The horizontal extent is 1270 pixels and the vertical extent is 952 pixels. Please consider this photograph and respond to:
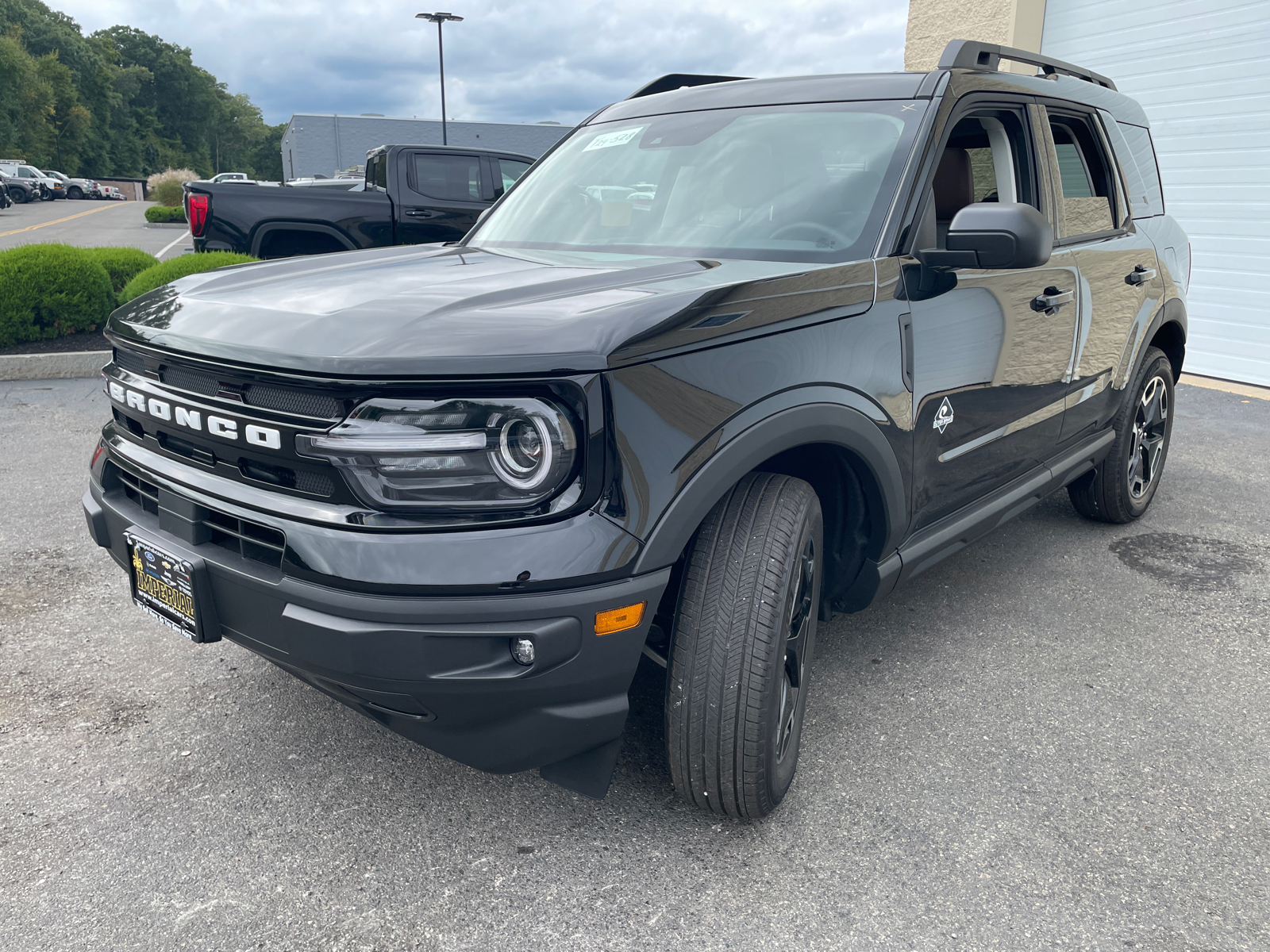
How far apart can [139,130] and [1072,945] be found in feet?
358

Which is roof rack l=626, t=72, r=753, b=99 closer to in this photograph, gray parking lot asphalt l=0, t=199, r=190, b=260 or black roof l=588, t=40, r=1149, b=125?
black roof l=588, t=40, r=1149, b=125

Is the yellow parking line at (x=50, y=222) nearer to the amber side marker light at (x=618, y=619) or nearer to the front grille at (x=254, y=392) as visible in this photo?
the front grille at (x=254, y=392)

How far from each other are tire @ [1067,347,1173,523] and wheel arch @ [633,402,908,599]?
2081 millimetres

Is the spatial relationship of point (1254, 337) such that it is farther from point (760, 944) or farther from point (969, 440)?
point (760, 944)

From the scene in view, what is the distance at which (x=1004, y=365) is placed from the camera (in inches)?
115

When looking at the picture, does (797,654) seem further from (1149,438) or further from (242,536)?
(1149,438)

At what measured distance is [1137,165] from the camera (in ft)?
13.5

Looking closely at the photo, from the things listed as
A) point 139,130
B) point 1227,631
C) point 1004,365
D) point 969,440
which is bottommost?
point 1227,631

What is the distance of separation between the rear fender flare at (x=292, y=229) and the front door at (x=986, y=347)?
6.43 meters

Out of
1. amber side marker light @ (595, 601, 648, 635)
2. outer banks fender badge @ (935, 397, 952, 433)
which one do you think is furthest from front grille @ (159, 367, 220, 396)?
outer banks fender badge @ (935, 397, 952, 433)

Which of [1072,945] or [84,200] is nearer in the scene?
[1072,945]

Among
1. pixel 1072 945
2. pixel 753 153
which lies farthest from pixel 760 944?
pixel 753 153

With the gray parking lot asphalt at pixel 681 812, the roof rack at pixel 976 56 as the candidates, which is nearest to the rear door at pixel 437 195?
the gray parking lot asphalt at pixel 681 812

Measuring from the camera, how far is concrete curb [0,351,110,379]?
296 inches
